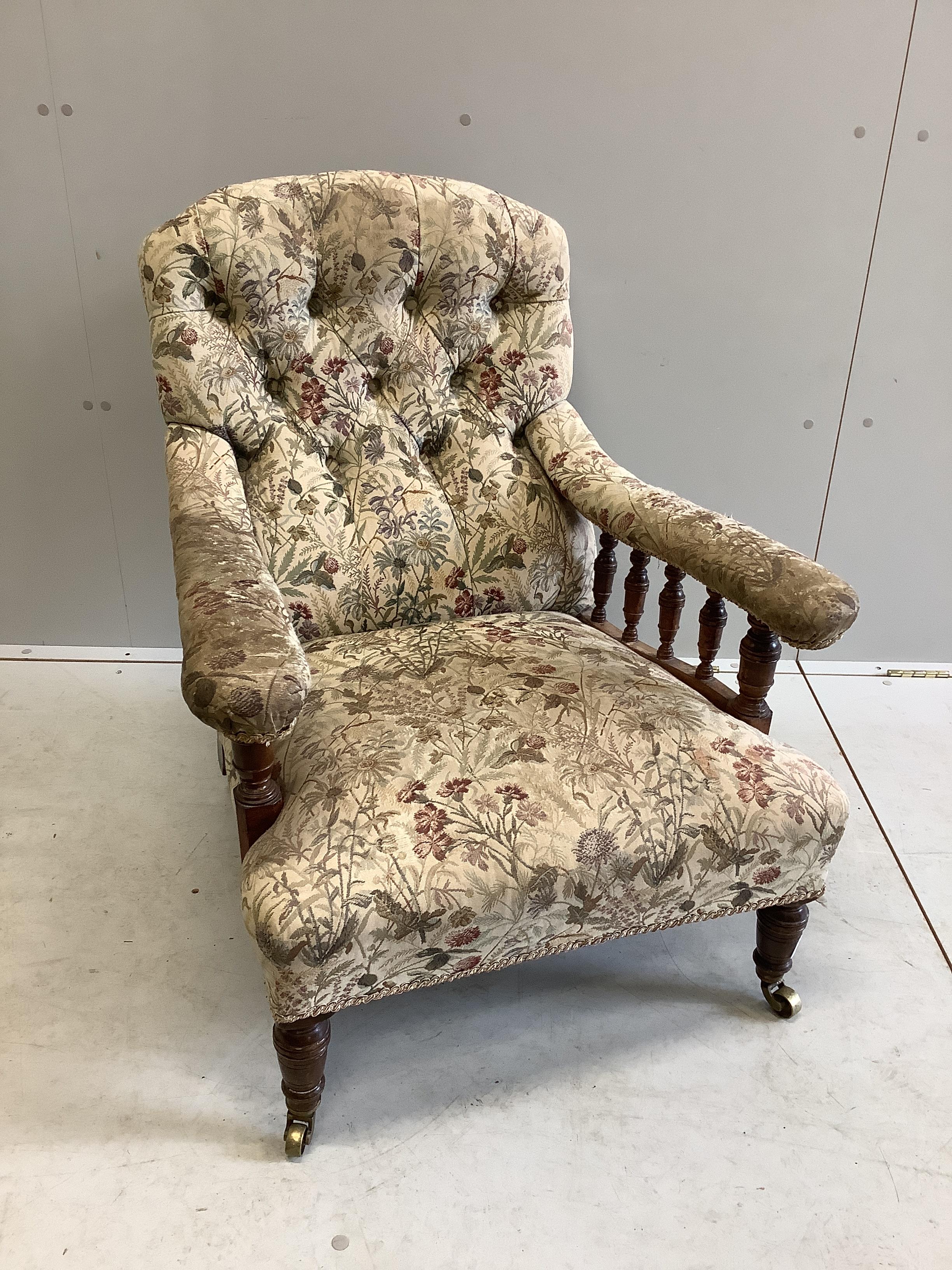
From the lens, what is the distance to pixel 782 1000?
1243 millimetres

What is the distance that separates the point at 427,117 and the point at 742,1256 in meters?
1.79

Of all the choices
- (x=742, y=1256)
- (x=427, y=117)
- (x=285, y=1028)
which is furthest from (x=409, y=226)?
(x=742, y=1256)

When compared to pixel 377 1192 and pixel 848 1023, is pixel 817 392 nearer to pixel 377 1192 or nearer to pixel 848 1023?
pixel 848 1023

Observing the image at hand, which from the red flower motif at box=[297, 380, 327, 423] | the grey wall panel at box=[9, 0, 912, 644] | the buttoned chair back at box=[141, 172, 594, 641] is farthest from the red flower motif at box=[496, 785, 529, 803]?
the grey wall panel at box=[9, 0, 912, 644]

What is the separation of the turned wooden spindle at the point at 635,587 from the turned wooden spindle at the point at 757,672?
0.70 ft

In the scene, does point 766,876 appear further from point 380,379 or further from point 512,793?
point 380,379

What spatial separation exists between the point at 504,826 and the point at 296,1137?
45 cm

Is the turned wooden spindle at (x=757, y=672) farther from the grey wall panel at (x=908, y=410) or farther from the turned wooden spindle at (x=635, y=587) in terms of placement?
the grey wall panel at (x=908, y=410)

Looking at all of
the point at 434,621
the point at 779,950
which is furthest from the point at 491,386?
the point at 779,950

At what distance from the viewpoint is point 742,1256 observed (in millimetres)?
970

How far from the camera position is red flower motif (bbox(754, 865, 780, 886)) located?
109 cm

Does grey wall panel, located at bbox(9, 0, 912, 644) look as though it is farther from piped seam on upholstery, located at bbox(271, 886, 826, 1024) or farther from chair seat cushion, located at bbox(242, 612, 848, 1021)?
piped seam on upholstery, located at bbox(271, 886, 826, 1024)

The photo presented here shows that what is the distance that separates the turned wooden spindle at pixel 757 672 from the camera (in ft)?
3.72

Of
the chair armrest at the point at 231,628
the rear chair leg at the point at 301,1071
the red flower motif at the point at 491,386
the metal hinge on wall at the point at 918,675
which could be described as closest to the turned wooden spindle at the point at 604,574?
the red flower motif at the point at 491,386
